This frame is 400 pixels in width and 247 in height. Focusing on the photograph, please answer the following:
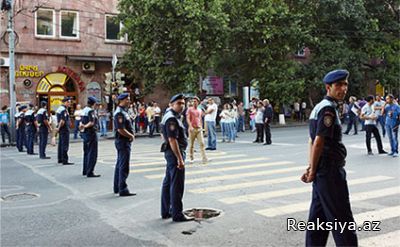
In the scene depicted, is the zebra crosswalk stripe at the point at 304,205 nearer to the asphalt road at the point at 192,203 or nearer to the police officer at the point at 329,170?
the asphalt road at the point at 192,203

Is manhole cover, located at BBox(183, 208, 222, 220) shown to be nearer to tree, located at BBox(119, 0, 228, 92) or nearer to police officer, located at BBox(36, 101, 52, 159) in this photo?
police officer, located at BBox(36, 101, 52, 159)

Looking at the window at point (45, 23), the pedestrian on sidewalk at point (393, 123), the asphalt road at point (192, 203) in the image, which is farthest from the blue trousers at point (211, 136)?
the window at point (45, 23)

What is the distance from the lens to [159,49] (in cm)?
2586

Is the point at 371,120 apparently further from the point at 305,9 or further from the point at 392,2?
the point at 392,2

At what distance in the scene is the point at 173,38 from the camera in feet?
82.7

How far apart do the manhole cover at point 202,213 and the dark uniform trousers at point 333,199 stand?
245 cm

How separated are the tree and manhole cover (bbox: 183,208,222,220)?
59.6 feet

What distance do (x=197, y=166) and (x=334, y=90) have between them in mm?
7627

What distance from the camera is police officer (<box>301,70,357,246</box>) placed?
13.2 ft

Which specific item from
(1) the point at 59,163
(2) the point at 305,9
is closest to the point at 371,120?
(1) the point at 59,163

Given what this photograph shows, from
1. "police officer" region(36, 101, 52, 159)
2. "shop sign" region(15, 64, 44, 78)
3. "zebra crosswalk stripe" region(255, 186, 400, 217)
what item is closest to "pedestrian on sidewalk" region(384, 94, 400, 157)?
"zebra crosswalk stripe" region(255, 186, 400, 217)

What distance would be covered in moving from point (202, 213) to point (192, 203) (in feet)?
2.33

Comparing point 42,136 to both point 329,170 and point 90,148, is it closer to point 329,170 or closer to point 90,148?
point 90,148

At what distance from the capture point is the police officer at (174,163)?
247 inches
